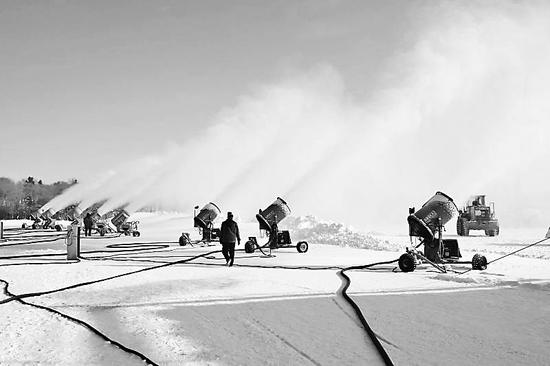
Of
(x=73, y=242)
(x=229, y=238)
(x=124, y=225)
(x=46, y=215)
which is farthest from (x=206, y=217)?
(x=46, y=215)

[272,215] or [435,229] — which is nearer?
[435,229]

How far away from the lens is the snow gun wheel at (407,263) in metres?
13.6

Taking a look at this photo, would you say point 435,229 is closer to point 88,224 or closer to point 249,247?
point 249,247

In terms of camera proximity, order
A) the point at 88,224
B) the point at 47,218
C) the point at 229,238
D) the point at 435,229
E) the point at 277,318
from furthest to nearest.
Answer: the point at 47,218
the point at 88,224
the point at 229,238
the point at 435,229
the point at 277,318

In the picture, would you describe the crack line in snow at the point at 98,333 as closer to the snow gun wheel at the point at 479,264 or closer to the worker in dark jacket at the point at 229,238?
the worker in dark jacket at the point at 229,238

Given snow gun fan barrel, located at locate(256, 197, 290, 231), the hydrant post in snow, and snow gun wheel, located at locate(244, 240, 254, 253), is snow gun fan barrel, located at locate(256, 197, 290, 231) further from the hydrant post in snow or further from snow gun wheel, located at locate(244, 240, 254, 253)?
the hydrant post in snow

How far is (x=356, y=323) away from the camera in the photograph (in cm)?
707

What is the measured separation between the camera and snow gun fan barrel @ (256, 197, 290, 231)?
848 inches

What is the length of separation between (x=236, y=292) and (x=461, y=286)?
209 inches

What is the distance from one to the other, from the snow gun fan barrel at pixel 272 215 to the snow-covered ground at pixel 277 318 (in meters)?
8.15

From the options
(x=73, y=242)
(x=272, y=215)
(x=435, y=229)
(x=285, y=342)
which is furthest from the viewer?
(x=272, y=215)

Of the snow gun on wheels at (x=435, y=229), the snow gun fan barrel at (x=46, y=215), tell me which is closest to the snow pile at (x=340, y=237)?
the snow gun on wheels at (x=435, y=229)

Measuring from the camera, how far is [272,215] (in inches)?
866

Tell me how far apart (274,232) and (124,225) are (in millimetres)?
20234
